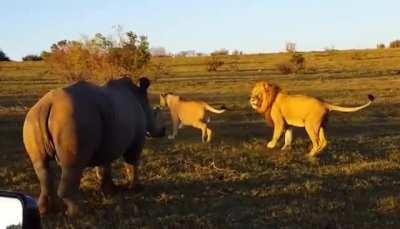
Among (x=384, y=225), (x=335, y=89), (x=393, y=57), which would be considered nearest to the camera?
(x=384, y=225)

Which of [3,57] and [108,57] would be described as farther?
[3,57]

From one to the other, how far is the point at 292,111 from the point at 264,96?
0.81m

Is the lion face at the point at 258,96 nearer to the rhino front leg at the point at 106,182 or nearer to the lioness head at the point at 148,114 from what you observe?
the lioness head at the point at 148,114

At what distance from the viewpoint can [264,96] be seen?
13500 mm

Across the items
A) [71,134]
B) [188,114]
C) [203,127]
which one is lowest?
[203,127]

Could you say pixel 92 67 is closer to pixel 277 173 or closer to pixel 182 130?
pixel 182 130

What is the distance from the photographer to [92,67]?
2658cm

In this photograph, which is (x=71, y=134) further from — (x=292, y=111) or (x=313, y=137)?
(x=292, y=111)

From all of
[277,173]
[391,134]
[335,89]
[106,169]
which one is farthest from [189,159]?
[335,89]

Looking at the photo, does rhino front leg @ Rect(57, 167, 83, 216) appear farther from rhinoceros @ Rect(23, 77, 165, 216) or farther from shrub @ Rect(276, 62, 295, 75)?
shrub @ Rect(276, 62, 295, 75)

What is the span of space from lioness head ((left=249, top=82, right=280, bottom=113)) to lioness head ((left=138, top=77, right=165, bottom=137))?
3.38 metres

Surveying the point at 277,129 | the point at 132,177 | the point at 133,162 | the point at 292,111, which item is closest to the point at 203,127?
the point at 277,129

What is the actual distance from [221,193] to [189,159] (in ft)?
9.66

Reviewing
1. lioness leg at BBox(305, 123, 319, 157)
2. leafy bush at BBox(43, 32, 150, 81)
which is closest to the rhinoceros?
lioness leg at BBox(305, 123, 319, 157)
